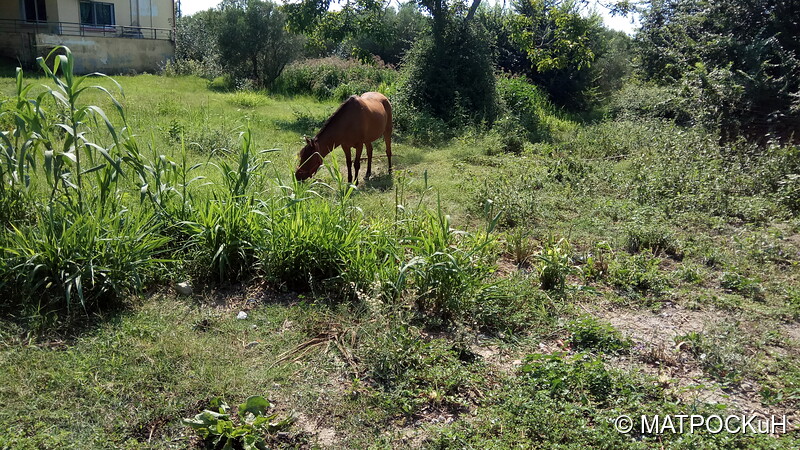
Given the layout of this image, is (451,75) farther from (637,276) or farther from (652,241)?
(637,276)

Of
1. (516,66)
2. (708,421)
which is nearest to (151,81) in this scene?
(516,66)

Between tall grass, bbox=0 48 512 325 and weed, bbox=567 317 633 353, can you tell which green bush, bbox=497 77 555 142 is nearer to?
tall grass, bbox=0 48 512 325

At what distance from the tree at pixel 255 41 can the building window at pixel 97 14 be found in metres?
7.23

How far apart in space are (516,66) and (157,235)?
17.9 metres

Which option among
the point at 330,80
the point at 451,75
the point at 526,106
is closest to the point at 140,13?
the point at 330,80

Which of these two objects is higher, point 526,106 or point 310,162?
point 526,106

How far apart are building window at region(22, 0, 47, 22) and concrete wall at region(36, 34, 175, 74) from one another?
246 cm

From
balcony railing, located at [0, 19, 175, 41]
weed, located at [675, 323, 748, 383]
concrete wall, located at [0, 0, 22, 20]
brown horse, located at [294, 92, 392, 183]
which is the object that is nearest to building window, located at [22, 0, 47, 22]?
concrete wall, located at [0, 0, 22, 20]

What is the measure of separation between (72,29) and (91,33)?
94 cm

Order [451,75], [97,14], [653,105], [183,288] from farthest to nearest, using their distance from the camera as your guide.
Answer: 1. [97,14]
2. [451,75]
3. [653,105]
4. [183,288]

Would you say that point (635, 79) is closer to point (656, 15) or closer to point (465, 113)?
point (656, 15)

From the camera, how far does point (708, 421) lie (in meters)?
2.77

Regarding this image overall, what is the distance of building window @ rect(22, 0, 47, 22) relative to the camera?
72.0ft

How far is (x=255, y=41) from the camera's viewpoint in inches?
753
